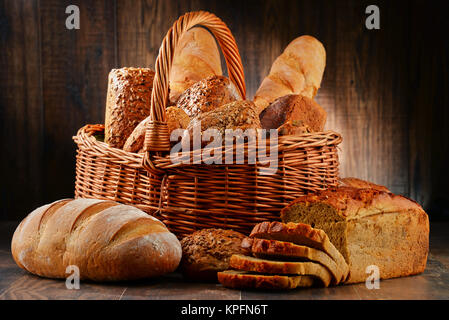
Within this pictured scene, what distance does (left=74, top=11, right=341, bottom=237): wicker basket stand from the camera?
1.76 metres

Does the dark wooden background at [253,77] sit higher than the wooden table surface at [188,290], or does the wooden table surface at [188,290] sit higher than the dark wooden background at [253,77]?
the dark wooden background at [253,77]

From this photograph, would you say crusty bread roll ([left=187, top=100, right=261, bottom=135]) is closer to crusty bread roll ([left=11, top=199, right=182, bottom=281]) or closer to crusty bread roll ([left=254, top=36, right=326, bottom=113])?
crusty bread roll ([left=11, top=199, right=182, bottom=281])

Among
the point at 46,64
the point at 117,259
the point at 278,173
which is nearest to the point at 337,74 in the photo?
the point at 278,173

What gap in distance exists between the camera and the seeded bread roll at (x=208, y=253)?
160 centimetres

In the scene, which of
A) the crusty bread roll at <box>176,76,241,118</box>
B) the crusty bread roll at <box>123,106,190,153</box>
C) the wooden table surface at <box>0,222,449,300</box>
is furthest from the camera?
the crusty bread roll at <box>176,76,241,118</box>

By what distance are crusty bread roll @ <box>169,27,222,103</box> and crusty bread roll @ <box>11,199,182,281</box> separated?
0.86 meters

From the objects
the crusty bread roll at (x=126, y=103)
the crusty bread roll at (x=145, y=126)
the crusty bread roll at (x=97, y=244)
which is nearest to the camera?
the crusty bread roll at (x=97, y=244)

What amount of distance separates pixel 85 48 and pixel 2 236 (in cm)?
116

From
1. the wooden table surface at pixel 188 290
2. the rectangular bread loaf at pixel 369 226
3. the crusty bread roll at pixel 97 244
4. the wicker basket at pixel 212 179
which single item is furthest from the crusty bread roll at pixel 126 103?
the rectangular bread loaf at pixel 369 226

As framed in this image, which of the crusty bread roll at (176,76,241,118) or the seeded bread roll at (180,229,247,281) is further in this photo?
the crusty bread roll at (176,76,241,118)

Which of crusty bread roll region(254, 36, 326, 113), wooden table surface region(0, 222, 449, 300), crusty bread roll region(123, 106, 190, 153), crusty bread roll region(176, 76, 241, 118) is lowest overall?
wooden table surface region(0, 222, 449, 300)

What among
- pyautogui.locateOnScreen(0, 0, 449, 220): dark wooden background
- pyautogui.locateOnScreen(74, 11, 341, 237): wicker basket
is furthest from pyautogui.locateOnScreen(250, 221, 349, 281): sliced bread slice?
pyautogui.locateOnScreen(0, 0, 449, 220): dark wooden background

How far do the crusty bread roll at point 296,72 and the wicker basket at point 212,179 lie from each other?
2.06ft

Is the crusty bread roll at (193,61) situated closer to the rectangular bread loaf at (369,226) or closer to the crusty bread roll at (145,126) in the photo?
the crusty bread roll at (145,126)
